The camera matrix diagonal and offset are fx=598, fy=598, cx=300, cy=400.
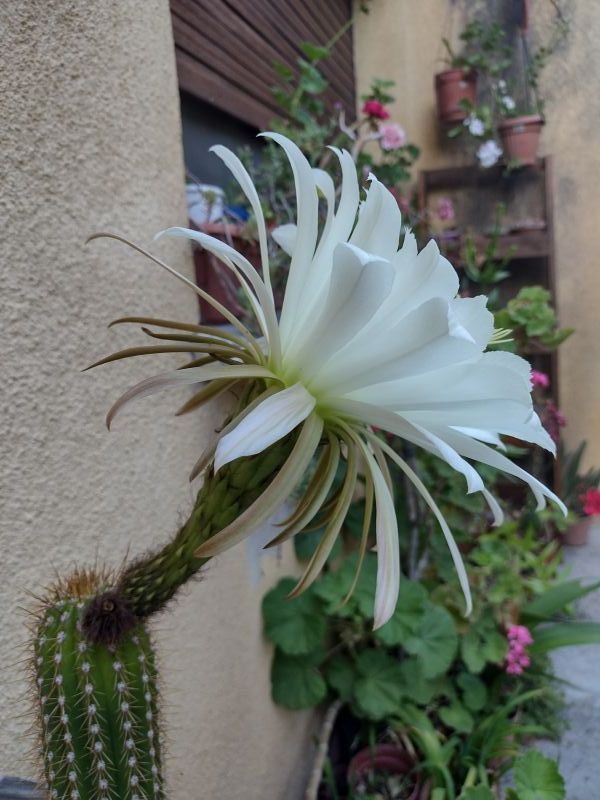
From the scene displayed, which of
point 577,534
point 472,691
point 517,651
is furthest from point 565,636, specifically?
point 577,534

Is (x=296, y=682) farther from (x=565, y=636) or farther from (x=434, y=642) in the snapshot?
(x=565, y=636)

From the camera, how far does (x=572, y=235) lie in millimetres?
2959

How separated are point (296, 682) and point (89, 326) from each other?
1.08 metres

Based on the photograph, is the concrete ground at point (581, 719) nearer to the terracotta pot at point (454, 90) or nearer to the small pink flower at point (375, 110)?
the small pink flower at point (375, 110)

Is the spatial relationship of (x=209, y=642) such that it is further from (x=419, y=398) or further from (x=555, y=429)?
(x=555, y=429)

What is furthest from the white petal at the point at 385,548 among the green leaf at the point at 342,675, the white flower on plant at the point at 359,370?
the green leaf at the point at 342,675

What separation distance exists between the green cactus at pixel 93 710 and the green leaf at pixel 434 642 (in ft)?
3.65

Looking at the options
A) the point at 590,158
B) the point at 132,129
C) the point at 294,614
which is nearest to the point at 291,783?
the point at 294,614

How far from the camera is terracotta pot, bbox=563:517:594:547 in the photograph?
9.42 feet

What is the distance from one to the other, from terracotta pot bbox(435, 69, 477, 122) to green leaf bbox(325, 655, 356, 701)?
2.47 m

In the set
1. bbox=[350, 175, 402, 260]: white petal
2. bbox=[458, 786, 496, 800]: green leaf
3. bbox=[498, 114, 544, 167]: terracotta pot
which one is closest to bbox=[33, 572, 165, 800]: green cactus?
bbox=[350, 175, 402, 260]: white petal

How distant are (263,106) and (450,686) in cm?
177

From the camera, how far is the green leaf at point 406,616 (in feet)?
4.89

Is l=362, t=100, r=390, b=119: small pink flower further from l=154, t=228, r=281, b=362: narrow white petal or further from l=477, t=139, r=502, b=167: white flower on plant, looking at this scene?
l=154, t=228, r=281, b=362: narrow white petal
